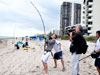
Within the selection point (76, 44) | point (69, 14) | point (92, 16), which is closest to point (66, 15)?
point (69, 14)

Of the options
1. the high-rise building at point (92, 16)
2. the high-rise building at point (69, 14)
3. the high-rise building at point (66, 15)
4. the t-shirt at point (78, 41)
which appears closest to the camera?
the t-shirt at point (78, 41)

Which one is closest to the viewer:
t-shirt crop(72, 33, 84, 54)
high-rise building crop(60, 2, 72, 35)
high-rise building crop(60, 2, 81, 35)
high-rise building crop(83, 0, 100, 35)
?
t-shirt crop(72, 33, 84, 54)

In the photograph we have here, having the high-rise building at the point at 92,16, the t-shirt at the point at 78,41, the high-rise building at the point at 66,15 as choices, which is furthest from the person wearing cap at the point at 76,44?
the high-rise building at the point at 66,15

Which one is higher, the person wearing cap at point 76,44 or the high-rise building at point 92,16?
the high-rise building at point 92,16

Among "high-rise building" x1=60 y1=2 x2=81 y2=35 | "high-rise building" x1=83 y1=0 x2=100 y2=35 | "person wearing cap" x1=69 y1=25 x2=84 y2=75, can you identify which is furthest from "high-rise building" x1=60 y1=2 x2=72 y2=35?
"person wearing cap" x1=69 y1=25 x2=84 y2=75

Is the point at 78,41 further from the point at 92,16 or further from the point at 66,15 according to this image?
the point at 66,15

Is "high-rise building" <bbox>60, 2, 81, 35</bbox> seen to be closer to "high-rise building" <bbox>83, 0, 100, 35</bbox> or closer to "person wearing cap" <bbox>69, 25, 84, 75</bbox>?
"high-rise building" <bbox>83, 0, 100, 35</bbox>

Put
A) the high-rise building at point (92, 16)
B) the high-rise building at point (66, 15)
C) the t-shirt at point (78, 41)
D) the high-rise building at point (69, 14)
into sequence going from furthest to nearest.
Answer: the high-rise building at point (66, 15) → the high-rise building at point (69, 14) → the high-rise building at point (92, 16) → the t-shirt at point (78, 41)

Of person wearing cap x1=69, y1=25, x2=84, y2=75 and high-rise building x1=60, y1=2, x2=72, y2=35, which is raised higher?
high-rise building x1=60, y1=2, x2=72, y2=35

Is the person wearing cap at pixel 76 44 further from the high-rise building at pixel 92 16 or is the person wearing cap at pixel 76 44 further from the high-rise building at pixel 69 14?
the high-rise building at pixel 69 14

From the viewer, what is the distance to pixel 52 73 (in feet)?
18.2

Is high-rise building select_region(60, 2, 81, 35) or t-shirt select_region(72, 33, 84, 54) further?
high-rise building select_region(60, 2, 81, 35)

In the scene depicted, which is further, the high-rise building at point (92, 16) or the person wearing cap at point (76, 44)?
the high-rise building at point (92, 16)

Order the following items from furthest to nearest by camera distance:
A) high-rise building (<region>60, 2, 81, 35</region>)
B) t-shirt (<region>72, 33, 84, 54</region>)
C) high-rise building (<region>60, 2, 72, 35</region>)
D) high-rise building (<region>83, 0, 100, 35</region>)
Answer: high-rise building (<region>60, 2, 72, 35</region>)
high-rise building (<region>60, 2, 81, 35</region>)
high-rise building (<region>83, 0, 100, 35</region>)
t-shirt (<region>72, 33, 84, 54</region>)
